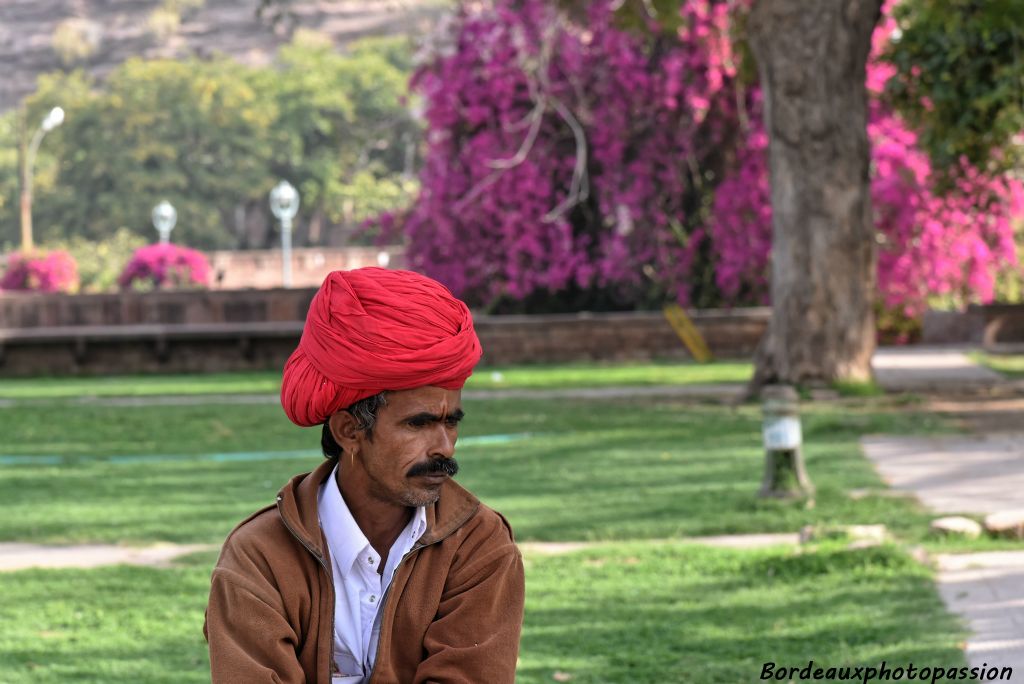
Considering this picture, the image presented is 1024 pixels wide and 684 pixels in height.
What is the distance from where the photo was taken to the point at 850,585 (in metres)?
8.50

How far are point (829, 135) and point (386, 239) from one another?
47.2 ft

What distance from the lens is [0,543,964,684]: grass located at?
7.04 m

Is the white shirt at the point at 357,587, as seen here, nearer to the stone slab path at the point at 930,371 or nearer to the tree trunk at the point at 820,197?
the tree trunk at the point at 820,197

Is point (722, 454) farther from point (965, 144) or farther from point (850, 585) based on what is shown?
point (850, 585)

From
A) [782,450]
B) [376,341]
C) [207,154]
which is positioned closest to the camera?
[376,341]

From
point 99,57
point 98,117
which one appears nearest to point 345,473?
point 98,117

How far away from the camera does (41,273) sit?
47875 millimetres

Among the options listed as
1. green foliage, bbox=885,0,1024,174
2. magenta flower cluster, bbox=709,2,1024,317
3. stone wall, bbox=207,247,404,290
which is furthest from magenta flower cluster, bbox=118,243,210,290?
green foliage, bbox=885,0,1024,174

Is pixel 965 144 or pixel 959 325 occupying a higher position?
pixel 965 144

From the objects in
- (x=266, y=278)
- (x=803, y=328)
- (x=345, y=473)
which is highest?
(x=345, y=473)

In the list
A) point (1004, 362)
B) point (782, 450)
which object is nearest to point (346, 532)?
point (782, 450)

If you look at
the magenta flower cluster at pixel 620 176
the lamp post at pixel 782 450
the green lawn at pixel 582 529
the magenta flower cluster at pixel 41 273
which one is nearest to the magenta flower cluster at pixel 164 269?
the magenta flower cluster at pixel 41 273

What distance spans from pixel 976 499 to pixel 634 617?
4155mm

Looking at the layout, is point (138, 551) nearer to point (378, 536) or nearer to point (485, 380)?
point (378, 536)
